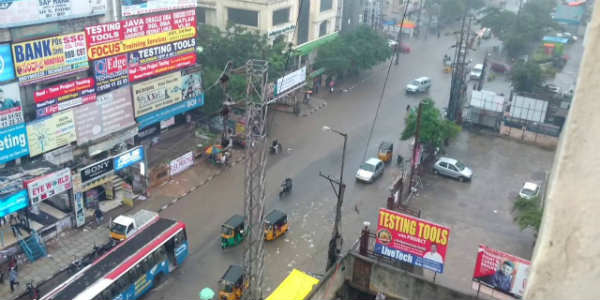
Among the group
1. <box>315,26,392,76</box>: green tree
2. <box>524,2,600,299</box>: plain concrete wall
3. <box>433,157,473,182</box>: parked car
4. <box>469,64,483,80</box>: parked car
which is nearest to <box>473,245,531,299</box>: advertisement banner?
<box>433,157,473,182</box>: parked car

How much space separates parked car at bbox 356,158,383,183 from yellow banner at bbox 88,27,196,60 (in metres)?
12.0

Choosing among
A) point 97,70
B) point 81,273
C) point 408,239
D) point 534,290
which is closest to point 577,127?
point 534,290

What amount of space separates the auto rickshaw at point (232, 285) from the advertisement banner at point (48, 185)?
26.3 ft

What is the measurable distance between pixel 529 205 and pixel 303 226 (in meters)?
9.75

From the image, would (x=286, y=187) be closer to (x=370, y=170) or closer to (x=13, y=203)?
(x=370, y=170)

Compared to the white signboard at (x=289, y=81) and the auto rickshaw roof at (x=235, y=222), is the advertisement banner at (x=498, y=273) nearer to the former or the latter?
the auto rickshaw roof at (x=235, y=222)

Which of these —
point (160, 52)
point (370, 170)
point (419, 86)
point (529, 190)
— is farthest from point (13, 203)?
point (419, 86)

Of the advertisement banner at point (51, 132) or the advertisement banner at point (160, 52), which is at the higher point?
the advertisement banner at point (160, 52)

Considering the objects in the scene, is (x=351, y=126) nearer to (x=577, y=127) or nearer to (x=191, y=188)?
(x=191, y=188)

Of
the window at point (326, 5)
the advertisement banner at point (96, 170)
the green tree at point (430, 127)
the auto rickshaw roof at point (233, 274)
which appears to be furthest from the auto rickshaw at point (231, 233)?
the window at point (326, 5)

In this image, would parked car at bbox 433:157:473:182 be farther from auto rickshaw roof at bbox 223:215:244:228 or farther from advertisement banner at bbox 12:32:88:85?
advertisement banner at bbox 12:32:88:85

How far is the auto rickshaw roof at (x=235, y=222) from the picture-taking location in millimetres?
22809

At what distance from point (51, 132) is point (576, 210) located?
24.7 metres

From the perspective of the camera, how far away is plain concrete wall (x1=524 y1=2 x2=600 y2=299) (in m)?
1.80
